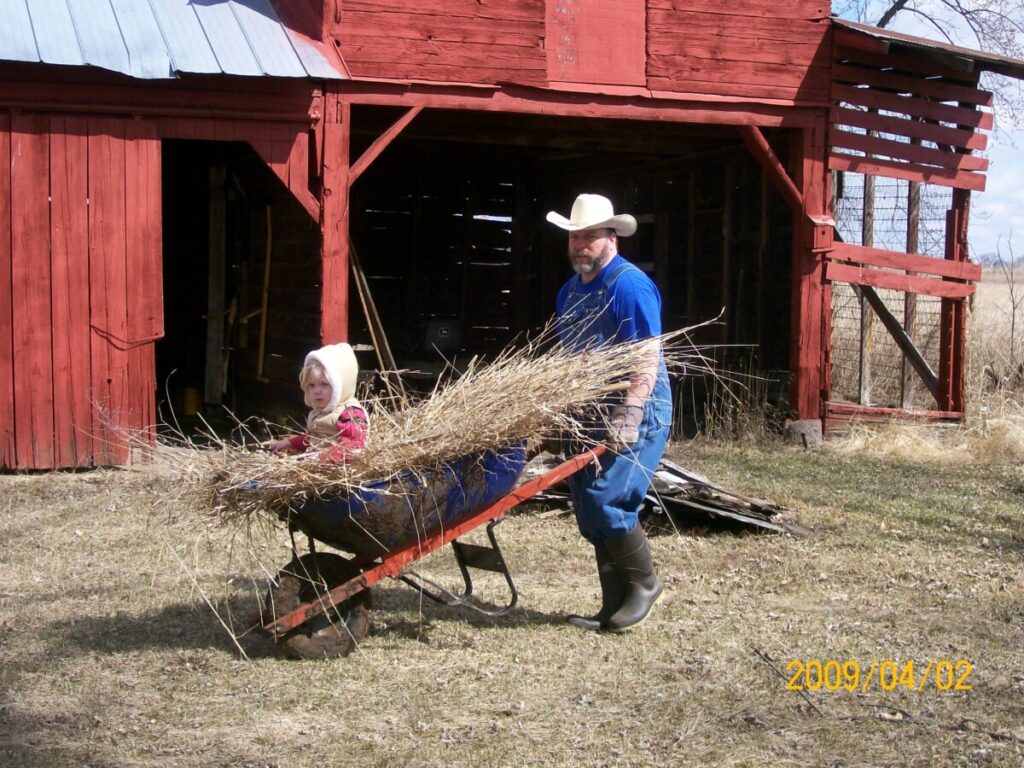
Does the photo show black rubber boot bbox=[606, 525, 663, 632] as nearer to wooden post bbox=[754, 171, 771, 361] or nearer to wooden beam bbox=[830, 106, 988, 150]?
wooden beam bbox=[830, 106, 988, 150]

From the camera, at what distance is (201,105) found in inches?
358

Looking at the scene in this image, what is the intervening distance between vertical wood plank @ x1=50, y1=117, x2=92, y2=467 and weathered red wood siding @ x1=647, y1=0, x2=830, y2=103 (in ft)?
15.1

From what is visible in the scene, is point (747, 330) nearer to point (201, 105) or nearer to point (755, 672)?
point (201, 105)

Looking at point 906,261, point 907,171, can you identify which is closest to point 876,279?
point 906,261

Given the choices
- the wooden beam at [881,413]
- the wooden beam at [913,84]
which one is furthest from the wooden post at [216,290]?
the wooden beam at [913,84]

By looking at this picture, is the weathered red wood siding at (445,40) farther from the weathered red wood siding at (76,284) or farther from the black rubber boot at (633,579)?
the black rubber boot at (633,579)

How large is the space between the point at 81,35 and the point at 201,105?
94 cm

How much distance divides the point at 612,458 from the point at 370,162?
497cm

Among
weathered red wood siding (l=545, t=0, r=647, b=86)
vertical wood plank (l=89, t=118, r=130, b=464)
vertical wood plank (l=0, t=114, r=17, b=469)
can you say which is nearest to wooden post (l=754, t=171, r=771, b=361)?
weathered red wood siding (l=545, t=0, r=647, b=86)

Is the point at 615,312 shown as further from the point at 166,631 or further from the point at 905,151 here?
the point at 905,151

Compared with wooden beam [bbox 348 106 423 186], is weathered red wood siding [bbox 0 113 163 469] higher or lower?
lower

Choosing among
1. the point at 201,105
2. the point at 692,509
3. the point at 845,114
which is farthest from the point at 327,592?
the point at 845,114

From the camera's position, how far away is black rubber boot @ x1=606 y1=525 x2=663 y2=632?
208 inches

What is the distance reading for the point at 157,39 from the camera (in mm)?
8859
